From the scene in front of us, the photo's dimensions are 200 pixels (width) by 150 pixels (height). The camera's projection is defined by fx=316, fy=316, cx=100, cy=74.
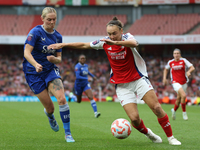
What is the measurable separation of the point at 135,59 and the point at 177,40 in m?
24.6

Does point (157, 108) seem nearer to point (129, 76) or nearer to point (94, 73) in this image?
point (129, 76)

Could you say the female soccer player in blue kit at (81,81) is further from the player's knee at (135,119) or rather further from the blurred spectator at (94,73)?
the blurred spectator at (94,73)

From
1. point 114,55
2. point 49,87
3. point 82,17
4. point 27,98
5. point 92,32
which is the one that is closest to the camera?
point 114,55

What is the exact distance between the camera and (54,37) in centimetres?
638

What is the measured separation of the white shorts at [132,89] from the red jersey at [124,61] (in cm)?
10

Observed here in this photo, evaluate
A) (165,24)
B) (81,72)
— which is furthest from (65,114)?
(165,24)

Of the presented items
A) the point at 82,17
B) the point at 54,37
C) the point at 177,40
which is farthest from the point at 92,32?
the point at 54,37

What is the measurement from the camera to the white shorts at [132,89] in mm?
5703

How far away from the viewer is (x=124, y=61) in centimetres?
575

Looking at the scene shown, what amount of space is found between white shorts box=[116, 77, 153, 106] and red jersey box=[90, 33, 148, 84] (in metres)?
0.10

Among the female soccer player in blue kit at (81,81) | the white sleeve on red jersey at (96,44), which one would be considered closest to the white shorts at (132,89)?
the white sleeve on red jersey at (96,44)

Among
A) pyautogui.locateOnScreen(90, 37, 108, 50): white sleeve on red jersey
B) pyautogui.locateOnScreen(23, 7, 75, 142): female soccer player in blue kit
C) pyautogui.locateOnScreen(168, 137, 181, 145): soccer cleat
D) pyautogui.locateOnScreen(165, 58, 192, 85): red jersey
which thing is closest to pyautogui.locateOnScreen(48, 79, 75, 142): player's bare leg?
pyautogui.locateOnScreen(23, 7, 75, 142): female soccer player in blue kit

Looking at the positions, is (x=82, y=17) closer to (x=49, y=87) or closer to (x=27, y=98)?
(x=27, y=98)

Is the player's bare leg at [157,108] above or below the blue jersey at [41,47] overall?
below
